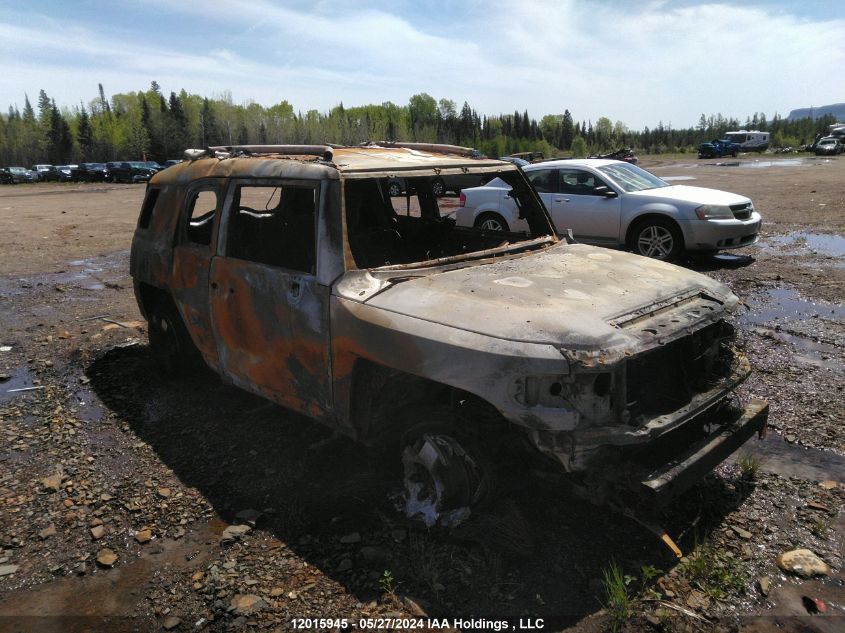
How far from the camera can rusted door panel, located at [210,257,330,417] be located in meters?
3.32

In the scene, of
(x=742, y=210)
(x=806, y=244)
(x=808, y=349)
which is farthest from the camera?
(x=806, y=244)

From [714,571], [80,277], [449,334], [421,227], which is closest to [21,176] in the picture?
[80,277]

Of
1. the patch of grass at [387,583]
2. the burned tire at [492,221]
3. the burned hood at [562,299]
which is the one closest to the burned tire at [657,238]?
the burned tire at [492,221]

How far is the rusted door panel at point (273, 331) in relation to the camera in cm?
332

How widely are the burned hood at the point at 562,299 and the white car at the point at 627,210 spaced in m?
5.38

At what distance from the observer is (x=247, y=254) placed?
392cm

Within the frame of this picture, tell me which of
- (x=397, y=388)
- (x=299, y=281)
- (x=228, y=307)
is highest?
(x=299, y=281)

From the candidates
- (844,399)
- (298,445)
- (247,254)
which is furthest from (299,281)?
(844,399)

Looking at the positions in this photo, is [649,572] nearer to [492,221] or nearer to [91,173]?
[492,221]

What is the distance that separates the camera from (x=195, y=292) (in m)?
4.27

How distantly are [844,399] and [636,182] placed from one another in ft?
19.8

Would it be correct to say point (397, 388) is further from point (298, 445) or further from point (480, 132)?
point (480, 132)

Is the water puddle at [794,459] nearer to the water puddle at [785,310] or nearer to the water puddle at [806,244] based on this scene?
the water puddle at [785,310]

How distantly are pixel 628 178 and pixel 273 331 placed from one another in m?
7.98
